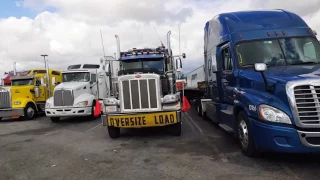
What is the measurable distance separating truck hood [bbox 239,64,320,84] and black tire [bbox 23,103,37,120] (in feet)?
42.7

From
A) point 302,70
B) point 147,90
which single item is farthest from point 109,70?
point 302,70

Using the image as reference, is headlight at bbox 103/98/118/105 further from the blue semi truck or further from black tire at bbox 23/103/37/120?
black tire at bbox 23/103/37/120

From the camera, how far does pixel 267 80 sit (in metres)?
5.58

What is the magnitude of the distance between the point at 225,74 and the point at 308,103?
281 cm

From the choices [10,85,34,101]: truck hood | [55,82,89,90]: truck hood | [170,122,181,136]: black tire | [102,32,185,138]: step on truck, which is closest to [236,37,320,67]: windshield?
[102,32,185,138]: step on truck

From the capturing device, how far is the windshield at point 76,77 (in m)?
14.9

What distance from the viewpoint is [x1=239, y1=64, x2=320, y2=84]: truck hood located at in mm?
5188

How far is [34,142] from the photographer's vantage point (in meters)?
8.95

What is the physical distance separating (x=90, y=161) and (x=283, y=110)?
3.94m

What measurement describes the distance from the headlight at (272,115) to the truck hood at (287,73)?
1.69 feet

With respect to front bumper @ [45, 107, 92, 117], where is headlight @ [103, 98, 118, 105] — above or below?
above

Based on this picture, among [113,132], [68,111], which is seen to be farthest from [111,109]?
[68,111]

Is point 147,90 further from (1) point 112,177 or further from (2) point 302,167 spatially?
(2) point 302,167

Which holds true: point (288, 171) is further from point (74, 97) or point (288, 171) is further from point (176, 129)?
point (74, 97)
